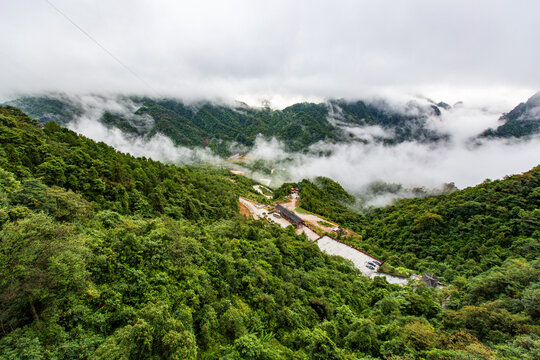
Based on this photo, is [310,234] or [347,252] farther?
[310,234]

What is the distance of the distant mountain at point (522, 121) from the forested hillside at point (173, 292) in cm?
16507

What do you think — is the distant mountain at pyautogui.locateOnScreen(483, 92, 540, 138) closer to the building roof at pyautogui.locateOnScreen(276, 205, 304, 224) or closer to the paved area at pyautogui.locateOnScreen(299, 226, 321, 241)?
the paved area at pyautogui.locateOnScreen(299, 226, 321, 241)

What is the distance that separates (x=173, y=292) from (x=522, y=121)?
226589 mm

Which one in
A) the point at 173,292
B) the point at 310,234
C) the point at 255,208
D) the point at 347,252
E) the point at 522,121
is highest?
the point at 522,121

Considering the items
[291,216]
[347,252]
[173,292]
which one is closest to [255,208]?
[291,216]

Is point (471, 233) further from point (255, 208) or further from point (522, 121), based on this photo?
point (522, 121)

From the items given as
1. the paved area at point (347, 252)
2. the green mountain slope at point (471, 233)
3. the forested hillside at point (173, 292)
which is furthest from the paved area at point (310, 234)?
the forested hillside at point (173, 292)

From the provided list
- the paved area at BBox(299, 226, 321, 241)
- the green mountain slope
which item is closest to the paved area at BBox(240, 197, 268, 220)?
the paved area at BBox(299, 226, 321, 241)

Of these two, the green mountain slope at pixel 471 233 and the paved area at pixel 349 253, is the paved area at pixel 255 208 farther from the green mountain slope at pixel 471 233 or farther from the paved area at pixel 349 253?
the green mountain slope at pixel 471 233

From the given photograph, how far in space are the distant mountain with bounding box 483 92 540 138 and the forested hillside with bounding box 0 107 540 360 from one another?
165 m

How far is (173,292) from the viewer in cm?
1212

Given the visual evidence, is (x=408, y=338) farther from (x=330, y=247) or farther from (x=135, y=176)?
(x=135, y=176)

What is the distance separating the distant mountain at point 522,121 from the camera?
127050 millimetres

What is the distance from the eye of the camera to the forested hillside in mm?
7984
